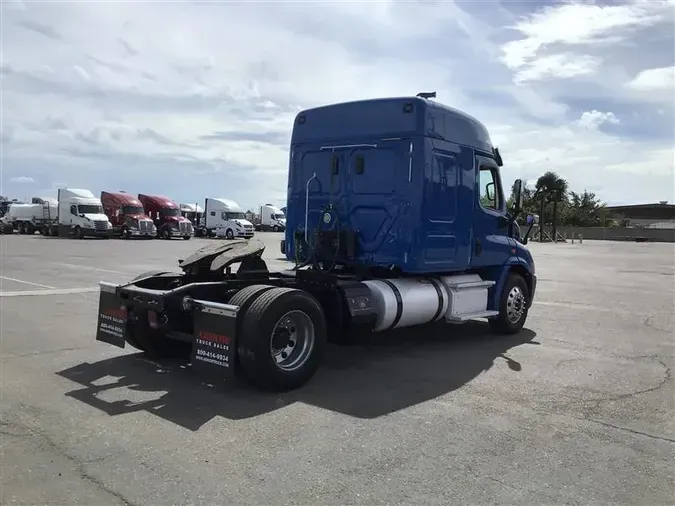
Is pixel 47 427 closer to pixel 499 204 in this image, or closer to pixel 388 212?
pixel 388 212

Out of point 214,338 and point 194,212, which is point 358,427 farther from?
point 194,212

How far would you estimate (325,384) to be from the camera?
630 cm

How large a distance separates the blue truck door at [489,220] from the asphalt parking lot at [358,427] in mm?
1294

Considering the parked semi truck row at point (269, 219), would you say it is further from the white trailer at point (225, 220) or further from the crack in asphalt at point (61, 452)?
the crack in asphalt at point (61, 452)

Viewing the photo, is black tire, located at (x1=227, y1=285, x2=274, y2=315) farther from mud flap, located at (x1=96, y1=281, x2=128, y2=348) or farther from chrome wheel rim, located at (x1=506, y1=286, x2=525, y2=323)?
chrome wheel rim, located at (x1=506, y1=286, x2=525, y2=323)

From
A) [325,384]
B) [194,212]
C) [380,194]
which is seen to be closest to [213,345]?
[325,384]

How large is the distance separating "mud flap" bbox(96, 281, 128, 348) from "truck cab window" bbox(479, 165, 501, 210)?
524 cm

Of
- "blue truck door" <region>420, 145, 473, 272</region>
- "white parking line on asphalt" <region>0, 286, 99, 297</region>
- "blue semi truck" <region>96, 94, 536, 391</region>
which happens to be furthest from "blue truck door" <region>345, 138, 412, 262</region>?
"white parking line on asphalt" <region>0, 286, 99, 297</region>

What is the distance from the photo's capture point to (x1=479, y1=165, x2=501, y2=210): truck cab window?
884 centimetres

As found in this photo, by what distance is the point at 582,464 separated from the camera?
170 inches

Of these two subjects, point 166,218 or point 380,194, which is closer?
point 380,194

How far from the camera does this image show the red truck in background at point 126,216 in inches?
1730

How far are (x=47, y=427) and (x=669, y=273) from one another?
23539 millimetres

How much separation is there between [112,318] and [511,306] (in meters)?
5.93
